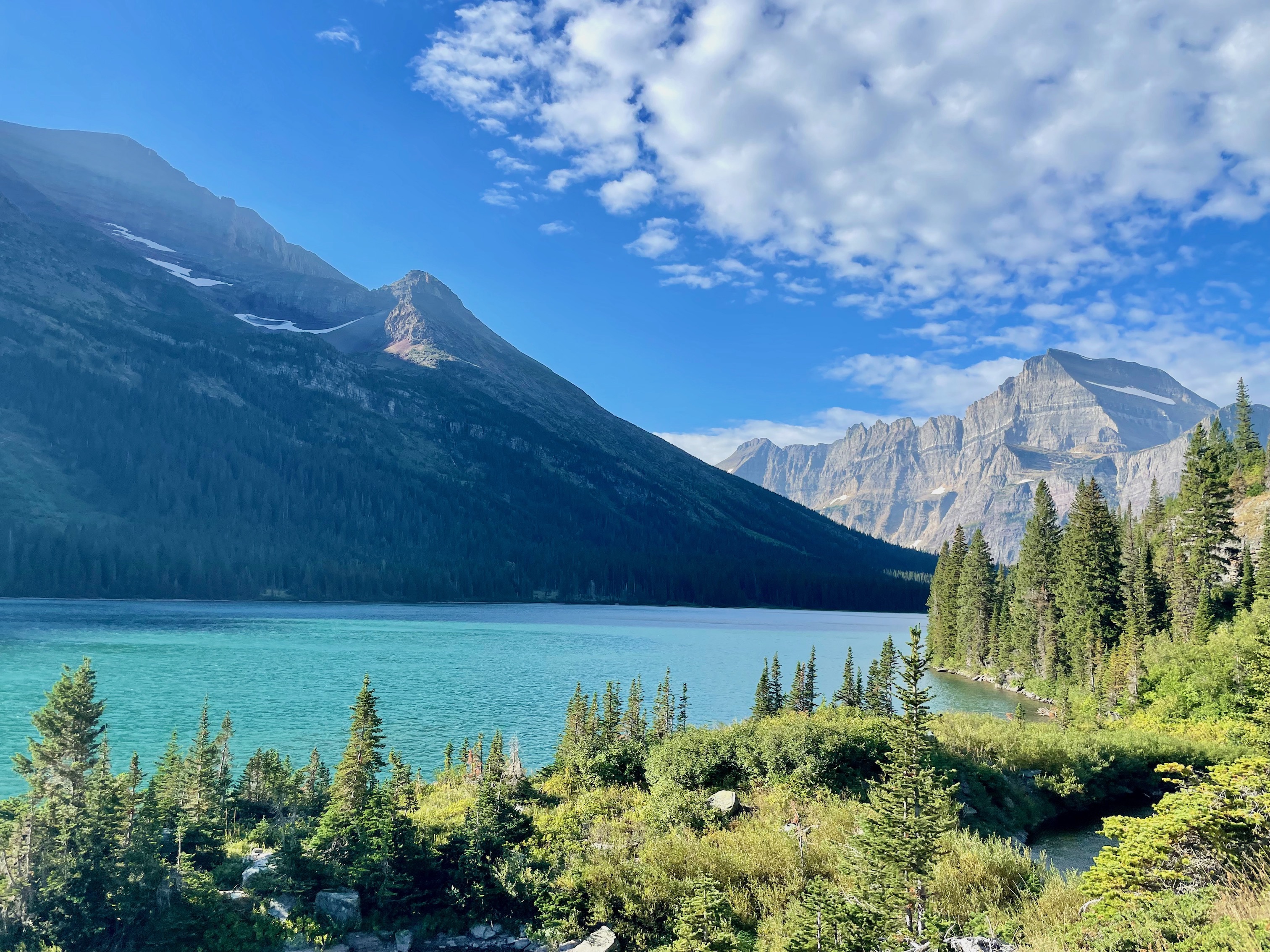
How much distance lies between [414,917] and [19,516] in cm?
24189

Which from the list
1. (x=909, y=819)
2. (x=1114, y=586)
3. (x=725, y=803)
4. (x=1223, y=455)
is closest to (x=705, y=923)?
(x=909, y=819)

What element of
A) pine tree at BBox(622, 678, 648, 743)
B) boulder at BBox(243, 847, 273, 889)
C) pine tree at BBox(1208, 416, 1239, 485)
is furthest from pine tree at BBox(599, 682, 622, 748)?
pine tree at BBox(1208, 416, 1239, 485)

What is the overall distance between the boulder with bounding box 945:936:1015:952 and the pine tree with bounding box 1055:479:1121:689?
6895cm

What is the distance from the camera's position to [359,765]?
82.9 ft

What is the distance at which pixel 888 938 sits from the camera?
1291cm

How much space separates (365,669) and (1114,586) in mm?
83208

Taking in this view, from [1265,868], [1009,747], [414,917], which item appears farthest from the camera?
[1009,747]

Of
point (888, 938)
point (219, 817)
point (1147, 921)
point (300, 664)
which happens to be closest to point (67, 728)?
point (219, 817)

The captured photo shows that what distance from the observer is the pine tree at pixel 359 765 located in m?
24.6

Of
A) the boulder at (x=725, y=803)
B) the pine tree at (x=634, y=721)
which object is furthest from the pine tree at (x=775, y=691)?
the boulder at (x=725, y=803)

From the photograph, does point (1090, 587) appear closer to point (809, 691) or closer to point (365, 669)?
point (809, 691)

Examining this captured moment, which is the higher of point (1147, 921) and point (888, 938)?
point (1147, 921)

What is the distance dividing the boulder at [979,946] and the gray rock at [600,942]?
9.69 m

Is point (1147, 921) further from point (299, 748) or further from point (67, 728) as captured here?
point (299, 748)
